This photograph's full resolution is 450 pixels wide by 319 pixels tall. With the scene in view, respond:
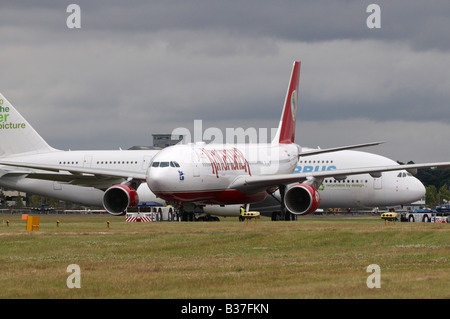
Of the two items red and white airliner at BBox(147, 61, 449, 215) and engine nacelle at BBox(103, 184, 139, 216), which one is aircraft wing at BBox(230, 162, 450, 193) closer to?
red and white airliner at BBox(147, 61, 449, 215)

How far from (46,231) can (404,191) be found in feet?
119

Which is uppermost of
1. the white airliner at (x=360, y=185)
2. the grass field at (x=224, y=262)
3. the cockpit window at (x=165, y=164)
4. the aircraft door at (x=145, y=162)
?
the aircraft door at (x=145, y=162)

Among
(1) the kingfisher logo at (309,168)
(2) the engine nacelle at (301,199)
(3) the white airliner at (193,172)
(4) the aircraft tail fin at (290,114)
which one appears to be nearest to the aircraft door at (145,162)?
(3) the white airliner at (193,172)

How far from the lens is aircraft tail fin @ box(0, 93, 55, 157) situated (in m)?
73.6

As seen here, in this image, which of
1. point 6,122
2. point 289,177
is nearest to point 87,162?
point 6,122

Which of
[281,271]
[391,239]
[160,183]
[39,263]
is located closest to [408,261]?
[281,271]

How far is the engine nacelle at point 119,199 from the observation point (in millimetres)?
51281

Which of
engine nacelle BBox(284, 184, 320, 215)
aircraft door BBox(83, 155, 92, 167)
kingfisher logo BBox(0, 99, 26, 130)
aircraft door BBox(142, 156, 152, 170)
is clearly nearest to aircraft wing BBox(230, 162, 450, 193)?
engine nacelle BBox(284, 184, 320, 215)

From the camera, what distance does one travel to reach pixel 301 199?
2021 inches

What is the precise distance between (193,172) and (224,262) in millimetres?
21984

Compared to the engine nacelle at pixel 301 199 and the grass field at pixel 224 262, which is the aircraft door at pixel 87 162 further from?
the grass field at pixel 224 262

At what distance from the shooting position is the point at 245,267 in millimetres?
25641

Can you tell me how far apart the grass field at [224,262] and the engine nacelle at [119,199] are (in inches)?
414
